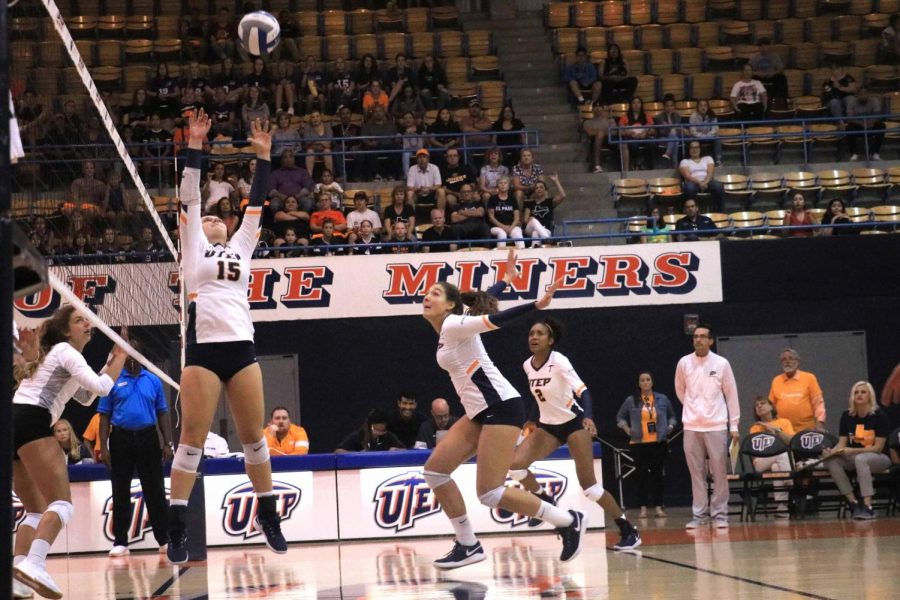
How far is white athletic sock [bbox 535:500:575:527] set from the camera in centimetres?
978

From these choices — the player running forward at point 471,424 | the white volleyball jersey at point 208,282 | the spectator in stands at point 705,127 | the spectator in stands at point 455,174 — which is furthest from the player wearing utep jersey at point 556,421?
the spectator in stands at point 705,127

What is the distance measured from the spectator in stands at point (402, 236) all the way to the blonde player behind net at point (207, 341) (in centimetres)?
1060

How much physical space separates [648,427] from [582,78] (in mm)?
8534

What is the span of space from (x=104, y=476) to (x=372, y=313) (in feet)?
17.4

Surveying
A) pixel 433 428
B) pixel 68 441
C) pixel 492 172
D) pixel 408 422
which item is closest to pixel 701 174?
pixel 492 172

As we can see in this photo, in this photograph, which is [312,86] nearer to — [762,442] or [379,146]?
[379,146]

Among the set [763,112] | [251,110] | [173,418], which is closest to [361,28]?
[251,110]

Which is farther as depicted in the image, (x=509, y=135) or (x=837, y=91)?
(x=837, y=91)

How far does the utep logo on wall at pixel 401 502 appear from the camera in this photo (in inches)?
578

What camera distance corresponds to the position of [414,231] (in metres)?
19.1

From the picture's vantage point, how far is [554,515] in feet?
32.3

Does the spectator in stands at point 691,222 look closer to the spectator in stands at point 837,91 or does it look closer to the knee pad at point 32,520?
the spectator in stands at point 837,91

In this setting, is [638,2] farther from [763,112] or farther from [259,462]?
[259,462]

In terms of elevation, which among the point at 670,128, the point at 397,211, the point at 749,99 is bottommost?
the point at 397,211
